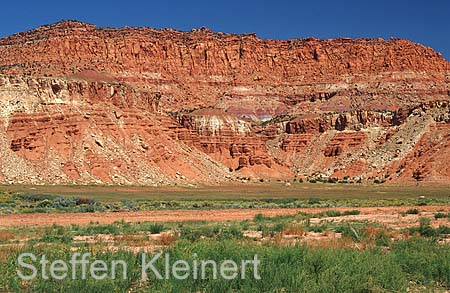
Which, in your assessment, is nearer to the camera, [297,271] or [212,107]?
[297,271]

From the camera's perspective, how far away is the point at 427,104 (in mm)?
111875

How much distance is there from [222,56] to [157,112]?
3422 inches

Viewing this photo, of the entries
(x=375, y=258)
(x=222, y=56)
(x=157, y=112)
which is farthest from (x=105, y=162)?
(x=222, y=56)

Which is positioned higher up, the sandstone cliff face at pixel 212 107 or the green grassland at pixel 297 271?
the sandstone cliff face at pixel 212 107

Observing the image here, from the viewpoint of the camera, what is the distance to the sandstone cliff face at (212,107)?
238 ft

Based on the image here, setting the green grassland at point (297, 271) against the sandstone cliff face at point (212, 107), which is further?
the sandstone cliff face at point (212, 107)

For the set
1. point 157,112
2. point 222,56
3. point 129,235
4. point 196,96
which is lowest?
point 129,235

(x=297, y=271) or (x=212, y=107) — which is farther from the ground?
(x=212, y=107)

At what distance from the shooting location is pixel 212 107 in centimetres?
13900

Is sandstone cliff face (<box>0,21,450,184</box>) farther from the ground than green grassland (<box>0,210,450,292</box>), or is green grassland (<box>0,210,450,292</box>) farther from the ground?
sandstone cliff face (<box>0,21,450,184</box>)

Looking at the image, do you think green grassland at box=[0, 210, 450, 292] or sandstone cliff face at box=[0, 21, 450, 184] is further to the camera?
sandstone cliff face at box=[0, 21, 450, 184]

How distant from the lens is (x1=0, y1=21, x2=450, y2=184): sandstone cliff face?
72.6 meters

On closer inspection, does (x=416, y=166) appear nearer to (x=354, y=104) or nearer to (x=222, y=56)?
(x=354, y=104)

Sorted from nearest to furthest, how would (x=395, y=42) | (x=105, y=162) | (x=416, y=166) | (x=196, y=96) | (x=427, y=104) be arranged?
(x=105, y=162) < (x=416, y=166) < (x=427, y=104) < (x=196, y=96) < (x=395, y=42)
